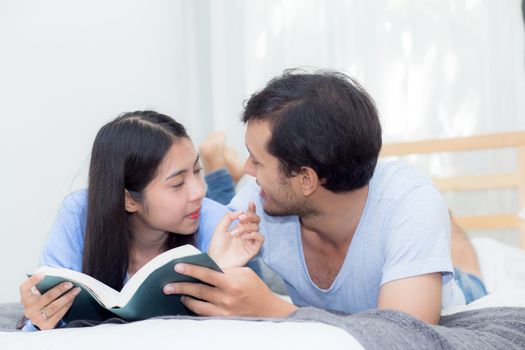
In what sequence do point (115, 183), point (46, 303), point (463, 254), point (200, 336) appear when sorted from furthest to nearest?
1. point (463, 254)
2. point (115, 183)
3. point (46, 303)
4. point (200, 336)

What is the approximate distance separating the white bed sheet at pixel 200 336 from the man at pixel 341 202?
0.73 feet

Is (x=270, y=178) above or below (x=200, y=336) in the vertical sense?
above

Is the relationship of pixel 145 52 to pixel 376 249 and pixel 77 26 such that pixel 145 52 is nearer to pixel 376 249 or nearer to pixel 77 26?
pixel 77 26

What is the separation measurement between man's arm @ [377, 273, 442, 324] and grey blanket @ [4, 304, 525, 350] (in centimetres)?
6

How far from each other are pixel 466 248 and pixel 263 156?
1042 millimetres

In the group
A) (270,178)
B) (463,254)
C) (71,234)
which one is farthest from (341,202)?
(463,254)

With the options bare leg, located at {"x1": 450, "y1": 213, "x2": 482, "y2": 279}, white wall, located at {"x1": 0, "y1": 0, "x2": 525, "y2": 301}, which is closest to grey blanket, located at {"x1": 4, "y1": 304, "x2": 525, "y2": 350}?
bare leg, located at {"x1": 450, "y1": 213, "x2": 482, "y2": 279}

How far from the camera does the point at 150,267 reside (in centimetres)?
102

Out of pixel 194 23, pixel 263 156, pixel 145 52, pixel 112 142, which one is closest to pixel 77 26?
pixel 145 52

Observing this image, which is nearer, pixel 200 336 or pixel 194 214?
pixel 200 336

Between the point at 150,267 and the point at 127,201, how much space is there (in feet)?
1.64

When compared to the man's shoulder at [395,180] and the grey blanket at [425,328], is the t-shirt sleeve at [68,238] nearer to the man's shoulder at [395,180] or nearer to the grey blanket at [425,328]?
the grey blanket at [425,328]

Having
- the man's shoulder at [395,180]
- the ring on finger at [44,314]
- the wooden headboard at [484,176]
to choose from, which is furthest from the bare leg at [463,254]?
the ring on finger at [44,314]

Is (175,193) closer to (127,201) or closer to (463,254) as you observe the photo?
(127,201)
